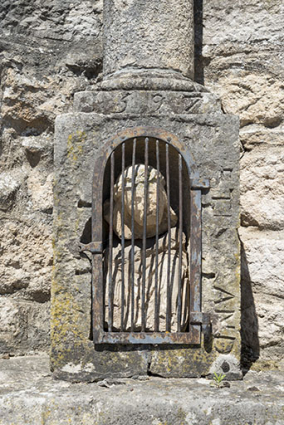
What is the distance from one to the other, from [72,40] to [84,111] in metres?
0.67

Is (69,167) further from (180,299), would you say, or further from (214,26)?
(214,26)

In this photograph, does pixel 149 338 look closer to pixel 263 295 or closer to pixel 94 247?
pixel 94 247

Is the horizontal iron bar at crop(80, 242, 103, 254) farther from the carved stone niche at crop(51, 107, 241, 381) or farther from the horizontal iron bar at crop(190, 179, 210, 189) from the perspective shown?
the horizontal iron bar at crop(190, 179, 210, 189)

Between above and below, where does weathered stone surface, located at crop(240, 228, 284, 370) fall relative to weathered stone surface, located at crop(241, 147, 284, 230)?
below

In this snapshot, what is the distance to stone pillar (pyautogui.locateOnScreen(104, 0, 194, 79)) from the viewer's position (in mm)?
2492

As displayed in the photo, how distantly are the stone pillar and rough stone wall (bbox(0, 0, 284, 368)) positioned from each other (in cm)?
32

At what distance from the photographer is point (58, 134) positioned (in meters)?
2.31

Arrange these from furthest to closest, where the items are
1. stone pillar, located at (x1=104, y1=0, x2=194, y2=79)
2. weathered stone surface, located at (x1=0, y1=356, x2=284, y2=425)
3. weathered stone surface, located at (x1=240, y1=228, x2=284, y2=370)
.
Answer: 1. weathered stone surface, located at (x1=240, y1=228, x2=284, y2=370)
2. stone pillar, located at (x1=104, y1=0, x2=194, y2=79)
3. weathered stone surface, located at (x1=0, y1=356, x2=284, y2=425)

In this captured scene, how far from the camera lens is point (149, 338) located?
7.35 feet

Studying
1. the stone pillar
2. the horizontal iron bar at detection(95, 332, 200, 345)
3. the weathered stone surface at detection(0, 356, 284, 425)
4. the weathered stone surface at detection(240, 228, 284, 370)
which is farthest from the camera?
the weathered stone surface at detection(240, 228, 284, 370)

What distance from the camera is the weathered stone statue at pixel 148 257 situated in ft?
7.66

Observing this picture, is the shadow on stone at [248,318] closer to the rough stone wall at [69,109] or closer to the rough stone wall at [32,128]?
the rough stone wall at [69,109]

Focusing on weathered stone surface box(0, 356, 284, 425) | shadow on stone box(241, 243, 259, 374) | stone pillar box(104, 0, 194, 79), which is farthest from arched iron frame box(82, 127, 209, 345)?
shadow on stone box(241, 243, 259, 374)

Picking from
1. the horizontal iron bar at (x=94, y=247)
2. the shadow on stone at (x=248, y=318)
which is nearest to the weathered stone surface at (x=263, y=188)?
the shadow on stone at (x=248, y=318)
